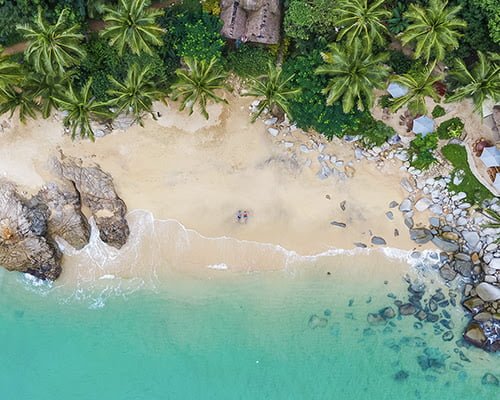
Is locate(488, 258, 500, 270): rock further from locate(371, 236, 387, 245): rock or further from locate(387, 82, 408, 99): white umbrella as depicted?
locate(387, 82, 408, 99): white umbrella

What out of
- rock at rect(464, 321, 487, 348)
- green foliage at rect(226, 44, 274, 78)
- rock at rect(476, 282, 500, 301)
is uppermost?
green foliage at rect(226, 44, 274, 78)

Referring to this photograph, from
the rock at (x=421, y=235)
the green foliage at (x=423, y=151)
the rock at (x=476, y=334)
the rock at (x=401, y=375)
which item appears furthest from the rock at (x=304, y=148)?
the rock at (x=401, y=375)

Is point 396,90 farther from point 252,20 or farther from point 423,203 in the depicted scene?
point 252,20

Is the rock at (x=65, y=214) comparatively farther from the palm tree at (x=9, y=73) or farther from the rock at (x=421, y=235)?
the rock at (x=421, y=235)

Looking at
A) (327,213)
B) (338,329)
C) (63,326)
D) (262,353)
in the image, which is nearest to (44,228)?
(63,326)

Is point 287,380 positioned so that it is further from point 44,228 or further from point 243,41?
point 243,41

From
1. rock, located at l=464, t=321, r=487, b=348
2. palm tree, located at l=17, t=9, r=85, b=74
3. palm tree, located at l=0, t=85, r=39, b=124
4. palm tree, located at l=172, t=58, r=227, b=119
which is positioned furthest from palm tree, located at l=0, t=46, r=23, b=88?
rock, located at l=464, t=321, r=487, b=348
